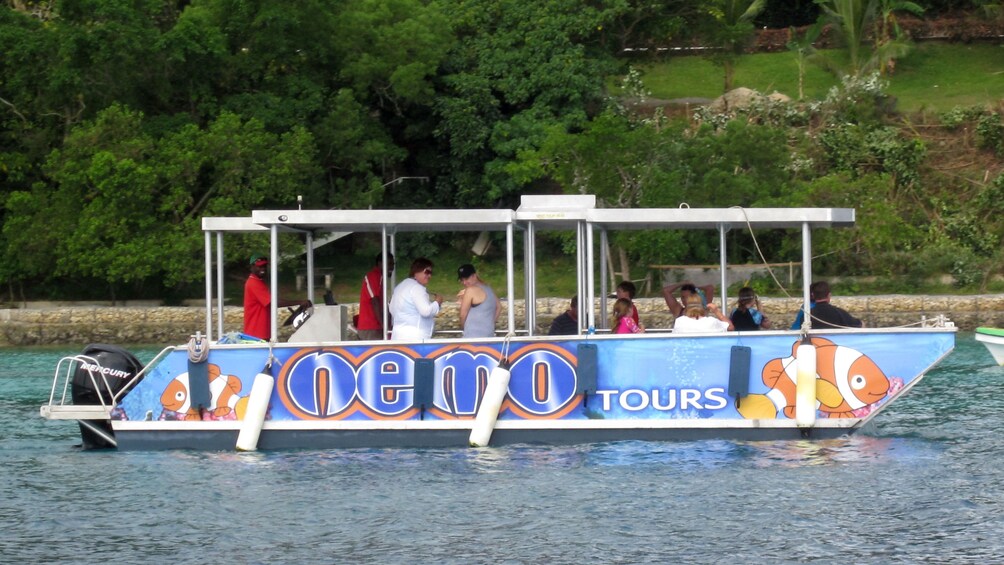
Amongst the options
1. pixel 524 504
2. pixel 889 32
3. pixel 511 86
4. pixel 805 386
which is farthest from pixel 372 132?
pixel 524 504

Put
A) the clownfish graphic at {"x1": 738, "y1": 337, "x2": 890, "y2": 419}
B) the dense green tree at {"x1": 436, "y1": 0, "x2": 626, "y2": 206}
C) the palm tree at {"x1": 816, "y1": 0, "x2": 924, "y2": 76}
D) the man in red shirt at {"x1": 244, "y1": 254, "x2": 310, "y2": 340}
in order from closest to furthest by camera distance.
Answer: the clownfish graphic at {"x1": 738, "y1": 337, "x2": 890, "y2": 419} → the man in red shirt at {"x1": 244, "y1": 254, "x2": 310, "y2": 340} → the dense green tree at {"x1": 436, "y1": 0, "x2": 626, "y2": 206} → the palm tree at {"x1": 816, "y1": 0, "x2": 924, "y2": 76}

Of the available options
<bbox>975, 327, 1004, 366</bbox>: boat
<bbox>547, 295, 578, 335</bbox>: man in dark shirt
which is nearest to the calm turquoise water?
<bbox>547, 295, 578, 335</bbox>: man in dark shirt

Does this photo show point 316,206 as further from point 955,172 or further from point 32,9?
point 955,172

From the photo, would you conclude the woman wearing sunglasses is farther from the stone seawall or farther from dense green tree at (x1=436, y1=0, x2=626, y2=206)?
dense green tree at (x1=436, y1=0, x2=626, y2=206)

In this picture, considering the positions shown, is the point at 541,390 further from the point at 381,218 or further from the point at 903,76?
the point at 903,76

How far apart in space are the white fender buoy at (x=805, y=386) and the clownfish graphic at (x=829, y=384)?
8 centimetres

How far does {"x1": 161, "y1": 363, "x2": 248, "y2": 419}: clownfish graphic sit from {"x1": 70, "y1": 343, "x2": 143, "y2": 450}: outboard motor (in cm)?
54

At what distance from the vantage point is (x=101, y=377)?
12.9 metres

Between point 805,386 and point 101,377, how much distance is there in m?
6.67

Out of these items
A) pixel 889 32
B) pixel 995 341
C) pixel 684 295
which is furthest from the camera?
pixel 889 32

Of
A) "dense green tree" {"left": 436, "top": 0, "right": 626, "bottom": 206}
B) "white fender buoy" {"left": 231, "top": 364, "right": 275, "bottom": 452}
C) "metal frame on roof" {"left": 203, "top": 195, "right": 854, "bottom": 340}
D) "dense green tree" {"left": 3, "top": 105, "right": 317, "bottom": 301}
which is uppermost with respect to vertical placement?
"dense green tree" {"left": 436, "top": 0, "right": 626, "bottom": 206}

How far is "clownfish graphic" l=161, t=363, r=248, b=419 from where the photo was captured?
12.6 metres

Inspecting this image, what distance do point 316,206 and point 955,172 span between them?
1770cm

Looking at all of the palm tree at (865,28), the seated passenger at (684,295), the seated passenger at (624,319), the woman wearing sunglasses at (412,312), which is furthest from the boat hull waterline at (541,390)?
the palm tree at (865,28)
